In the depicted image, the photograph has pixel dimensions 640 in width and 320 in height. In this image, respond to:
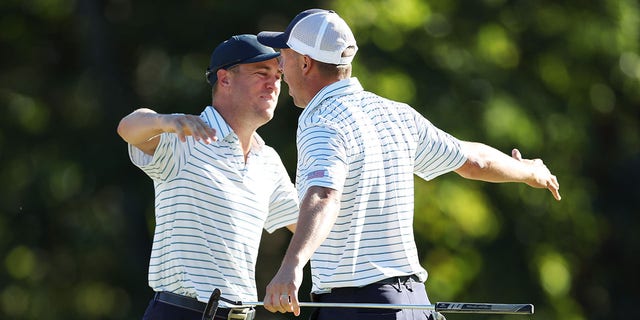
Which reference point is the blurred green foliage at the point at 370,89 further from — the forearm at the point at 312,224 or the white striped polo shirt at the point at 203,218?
the forearm at the point at 312,224

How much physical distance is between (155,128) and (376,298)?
1116 mm

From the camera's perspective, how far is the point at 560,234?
13.7 metres

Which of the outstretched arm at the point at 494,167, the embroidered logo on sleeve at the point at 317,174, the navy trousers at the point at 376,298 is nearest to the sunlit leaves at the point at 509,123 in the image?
the outstretched arm at the point at 494,167

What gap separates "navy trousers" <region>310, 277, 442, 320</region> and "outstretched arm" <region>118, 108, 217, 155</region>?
78cm

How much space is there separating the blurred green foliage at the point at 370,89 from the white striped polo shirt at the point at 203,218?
583 centimetres

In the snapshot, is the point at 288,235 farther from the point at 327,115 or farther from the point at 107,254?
the point at 327,115

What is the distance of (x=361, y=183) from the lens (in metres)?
4.92

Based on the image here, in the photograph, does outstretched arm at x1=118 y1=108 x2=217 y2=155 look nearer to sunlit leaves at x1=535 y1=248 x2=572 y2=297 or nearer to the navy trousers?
the navy trousers

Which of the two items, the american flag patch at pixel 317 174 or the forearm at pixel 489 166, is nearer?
the american flag patch at pixel 317 174

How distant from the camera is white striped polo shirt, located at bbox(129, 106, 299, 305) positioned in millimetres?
5688

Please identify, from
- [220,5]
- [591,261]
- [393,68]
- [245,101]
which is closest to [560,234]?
[591,261]

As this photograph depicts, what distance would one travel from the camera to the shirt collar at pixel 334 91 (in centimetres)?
504

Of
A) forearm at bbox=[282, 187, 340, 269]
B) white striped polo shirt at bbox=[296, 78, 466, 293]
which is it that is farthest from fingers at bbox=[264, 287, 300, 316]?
white striped polo shirt at bbox=[296, 78, 466, 293]

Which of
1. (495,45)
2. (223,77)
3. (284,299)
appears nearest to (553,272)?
(495,45)
